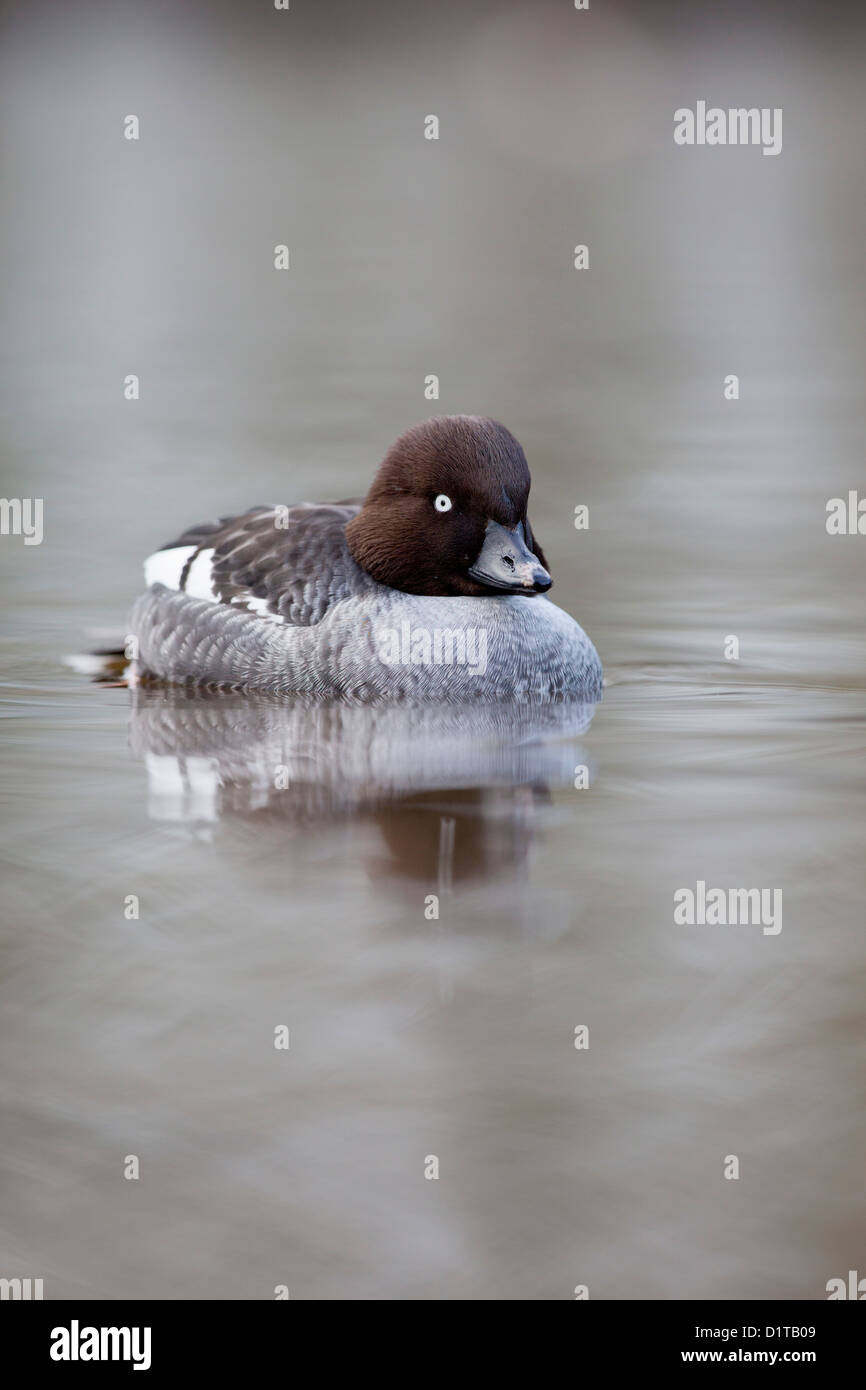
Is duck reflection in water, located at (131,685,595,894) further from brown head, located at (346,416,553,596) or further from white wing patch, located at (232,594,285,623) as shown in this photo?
brown head, located at (346,416,553,596)

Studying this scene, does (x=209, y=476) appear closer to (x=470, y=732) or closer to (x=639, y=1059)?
(x=470, y=732)

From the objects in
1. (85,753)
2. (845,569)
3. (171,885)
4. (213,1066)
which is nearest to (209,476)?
(845,569)

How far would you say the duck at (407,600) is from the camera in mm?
6293

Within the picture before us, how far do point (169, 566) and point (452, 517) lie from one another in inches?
58.0

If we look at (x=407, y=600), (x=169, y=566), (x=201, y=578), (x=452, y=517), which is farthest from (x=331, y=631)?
(x=169, y=566)

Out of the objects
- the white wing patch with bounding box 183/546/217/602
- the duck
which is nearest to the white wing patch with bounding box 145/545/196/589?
the white wing patch with bounding box 183/546/217/602

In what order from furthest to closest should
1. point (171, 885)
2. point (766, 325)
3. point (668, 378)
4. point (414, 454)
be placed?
point (766, 325)
point (668, 378)
point (414, 454)
point (171, 885)

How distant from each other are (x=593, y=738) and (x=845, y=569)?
3021mm

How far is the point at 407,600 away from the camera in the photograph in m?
6.55

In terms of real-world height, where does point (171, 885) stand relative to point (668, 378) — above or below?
below

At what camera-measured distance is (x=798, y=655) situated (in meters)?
7.05

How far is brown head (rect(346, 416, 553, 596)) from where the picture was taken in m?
6.24

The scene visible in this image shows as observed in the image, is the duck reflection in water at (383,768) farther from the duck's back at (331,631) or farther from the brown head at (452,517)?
the brown head at (452,517)

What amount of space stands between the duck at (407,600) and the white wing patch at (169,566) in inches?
12.2
